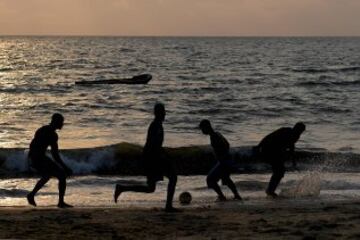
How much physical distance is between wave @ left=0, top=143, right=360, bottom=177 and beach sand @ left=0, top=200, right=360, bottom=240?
24.6ft

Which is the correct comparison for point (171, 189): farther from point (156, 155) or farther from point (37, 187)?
point (37, 187)

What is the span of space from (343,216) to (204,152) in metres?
11.1

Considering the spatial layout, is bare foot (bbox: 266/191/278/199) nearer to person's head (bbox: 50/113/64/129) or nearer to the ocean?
the ocean

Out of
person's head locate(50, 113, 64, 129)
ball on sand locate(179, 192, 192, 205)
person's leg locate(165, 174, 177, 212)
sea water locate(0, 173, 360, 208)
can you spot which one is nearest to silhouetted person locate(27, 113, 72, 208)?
person's head locate(50, 113, 64, 129)

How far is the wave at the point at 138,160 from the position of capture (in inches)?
741

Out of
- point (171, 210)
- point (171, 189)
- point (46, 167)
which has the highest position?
point (46, 167)

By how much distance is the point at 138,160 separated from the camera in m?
19.8

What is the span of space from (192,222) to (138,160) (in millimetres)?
10460

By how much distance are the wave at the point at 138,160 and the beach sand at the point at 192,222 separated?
751 centimetres

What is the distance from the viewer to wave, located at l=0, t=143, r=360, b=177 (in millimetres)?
18812

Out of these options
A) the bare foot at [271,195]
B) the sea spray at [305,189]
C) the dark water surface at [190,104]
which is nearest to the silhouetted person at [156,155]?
the bare foot at [271,195]

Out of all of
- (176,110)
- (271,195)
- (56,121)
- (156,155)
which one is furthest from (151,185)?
(176,110)

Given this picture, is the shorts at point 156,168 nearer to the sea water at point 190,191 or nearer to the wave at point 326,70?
the sea water at point 190,191

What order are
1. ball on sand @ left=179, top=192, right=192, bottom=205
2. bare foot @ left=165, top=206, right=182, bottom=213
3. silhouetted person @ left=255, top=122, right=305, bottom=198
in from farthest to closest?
silhouetted person @ left=255, top=122, right=305, bottom=198
ball on sand @ left=179, top=192, right=192, bottom=205
bare foot @ left=165, top=206, right=182, bottom=213
